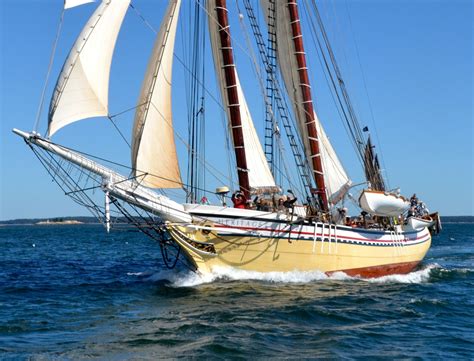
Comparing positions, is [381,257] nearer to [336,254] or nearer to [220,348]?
[336,254]

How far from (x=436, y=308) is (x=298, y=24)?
16.0 m

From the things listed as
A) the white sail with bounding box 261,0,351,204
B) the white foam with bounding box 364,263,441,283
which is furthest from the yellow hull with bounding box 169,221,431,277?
the white sail with bounding box 261,0,351,204

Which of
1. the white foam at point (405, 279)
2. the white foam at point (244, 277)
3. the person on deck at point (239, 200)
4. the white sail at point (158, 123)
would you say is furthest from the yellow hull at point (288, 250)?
the white sail at point (158, 123)

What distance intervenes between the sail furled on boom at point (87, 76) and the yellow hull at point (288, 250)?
5.40 meters

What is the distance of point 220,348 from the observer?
496 inches

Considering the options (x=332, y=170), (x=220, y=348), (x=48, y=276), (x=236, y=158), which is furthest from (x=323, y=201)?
(x=220, y=348)

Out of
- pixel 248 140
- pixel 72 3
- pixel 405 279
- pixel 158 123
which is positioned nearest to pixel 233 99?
pixel 248 140

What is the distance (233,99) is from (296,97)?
18.4 feet

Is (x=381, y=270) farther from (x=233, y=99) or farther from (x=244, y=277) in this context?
(x=233, y=99)

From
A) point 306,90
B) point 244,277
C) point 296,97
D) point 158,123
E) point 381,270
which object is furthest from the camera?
point 296,97

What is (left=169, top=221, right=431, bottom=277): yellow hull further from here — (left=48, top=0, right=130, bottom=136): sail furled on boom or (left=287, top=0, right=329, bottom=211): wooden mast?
(left=48, top=0, right=130, bottom=136): sail furled on boom

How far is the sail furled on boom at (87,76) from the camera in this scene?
18125 mm

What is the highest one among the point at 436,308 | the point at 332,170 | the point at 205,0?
the point at 205,0

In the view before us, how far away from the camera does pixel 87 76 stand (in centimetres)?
1847
